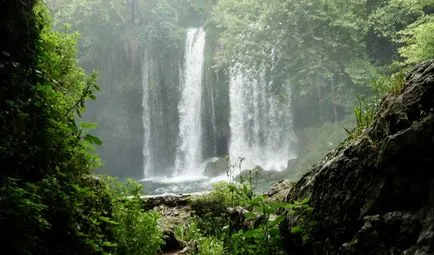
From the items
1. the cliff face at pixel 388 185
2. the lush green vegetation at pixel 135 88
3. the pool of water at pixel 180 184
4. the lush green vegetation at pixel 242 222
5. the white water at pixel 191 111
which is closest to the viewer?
the cliff face at pixel 388 185

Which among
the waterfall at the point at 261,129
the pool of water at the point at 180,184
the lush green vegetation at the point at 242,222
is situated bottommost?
the pool of water at the point at 180,184

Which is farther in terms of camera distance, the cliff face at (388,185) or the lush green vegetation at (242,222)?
the lush green vegetation at (242,222)

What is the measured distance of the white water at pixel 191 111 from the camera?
28.8m

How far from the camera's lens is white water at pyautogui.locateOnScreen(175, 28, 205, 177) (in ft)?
94.3

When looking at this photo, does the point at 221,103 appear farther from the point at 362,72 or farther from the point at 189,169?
the point at 362,72

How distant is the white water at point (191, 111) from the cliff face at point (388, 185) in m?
25.1

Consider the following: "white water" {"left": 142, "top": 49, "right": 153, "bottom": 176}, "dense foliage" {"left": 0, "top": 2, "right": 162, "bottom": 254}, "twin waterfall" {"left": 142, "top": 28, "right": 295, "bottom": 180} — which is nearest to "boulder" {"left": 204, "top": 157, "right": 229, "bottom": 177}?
"twin waterfall" {"left": 142, "top": 28, "right": 295, "bottom": 180}

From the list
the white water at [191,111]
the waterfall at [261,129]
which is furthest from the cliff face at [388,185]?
the white water at [191,111]

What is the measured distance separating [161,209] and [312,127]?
61.5ft

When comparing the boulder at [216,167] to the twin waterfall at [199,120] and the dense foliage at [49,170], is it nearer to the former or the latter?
the twin waterfall at [199,120]

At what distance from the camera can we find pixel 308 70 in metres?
21.7

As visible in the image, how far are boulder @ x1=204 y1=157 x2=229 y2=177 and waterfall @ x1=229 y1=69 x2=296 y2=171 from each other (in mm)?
1059

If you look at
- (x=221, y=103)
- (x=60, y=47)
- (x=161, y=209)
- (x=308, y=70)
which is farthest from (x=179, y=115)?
(x=60, y=47)

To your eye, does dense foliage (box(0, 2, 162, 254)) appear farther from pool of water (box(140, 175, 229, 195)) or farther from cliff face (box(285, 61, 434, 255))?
pool of water (box(140, 175, 229, 195))
